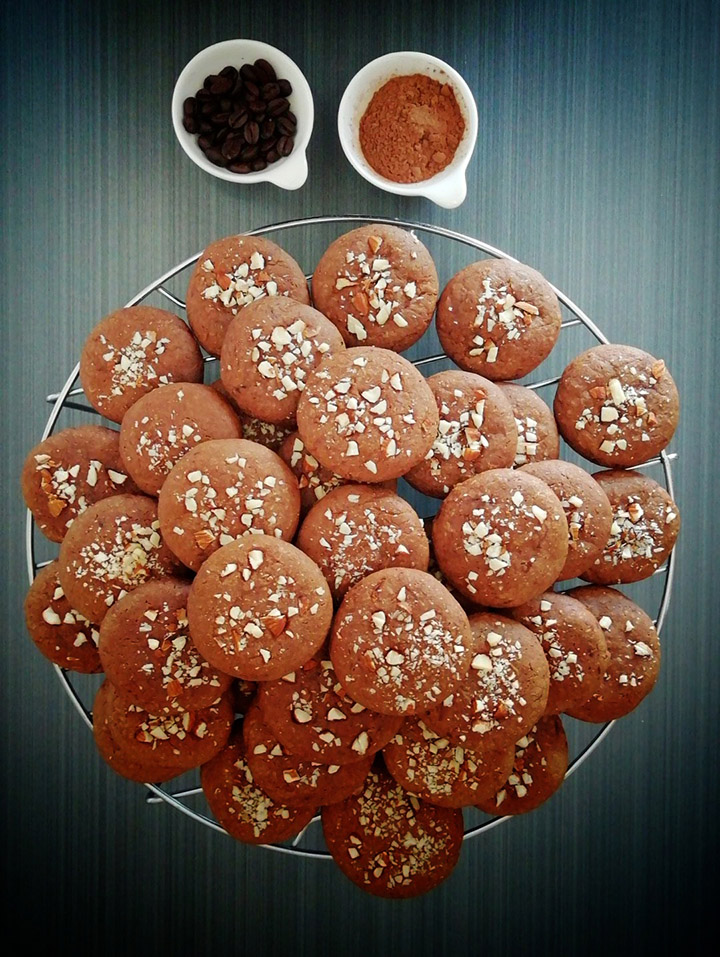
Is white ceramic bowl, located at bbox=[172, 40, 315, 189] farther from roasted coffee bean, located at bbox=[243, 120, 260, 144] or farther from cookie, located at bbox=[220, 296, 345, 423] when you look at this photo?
cookie, located at bbox=[220, 296, 345, 423]

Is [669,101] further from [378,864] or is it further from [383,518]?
[378,864]

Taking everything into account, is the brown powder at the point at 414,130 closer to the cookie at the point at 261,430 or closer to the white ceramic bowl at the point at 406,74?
the white ceramic bowl at the point at 406,74

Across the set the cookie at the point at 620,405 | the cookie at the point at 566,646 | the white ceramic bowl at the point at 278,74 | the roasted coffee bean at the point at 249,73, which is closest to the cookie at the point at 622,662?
the cookie at the point at 566,646

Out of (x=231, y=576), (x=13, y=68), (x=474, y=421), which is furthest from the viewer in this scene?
(x=13, y=68)

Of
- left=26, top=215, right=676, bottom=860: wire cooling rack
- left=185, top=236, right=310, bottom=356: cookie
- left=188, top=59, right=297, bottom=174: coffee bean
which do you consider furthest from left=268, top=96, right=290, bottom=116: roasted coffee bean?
left=185, top=236, right=310, bottom=356: cookie

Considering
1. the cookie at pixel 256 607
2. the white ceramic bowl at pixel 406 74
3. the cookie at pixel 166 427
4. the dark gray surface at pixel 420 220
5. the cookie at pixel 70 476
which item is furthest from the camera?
the dark gray surface at pixel 420 220

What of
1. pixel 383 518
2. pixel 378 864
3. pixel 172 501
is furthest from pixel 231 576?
pixel 378 864
